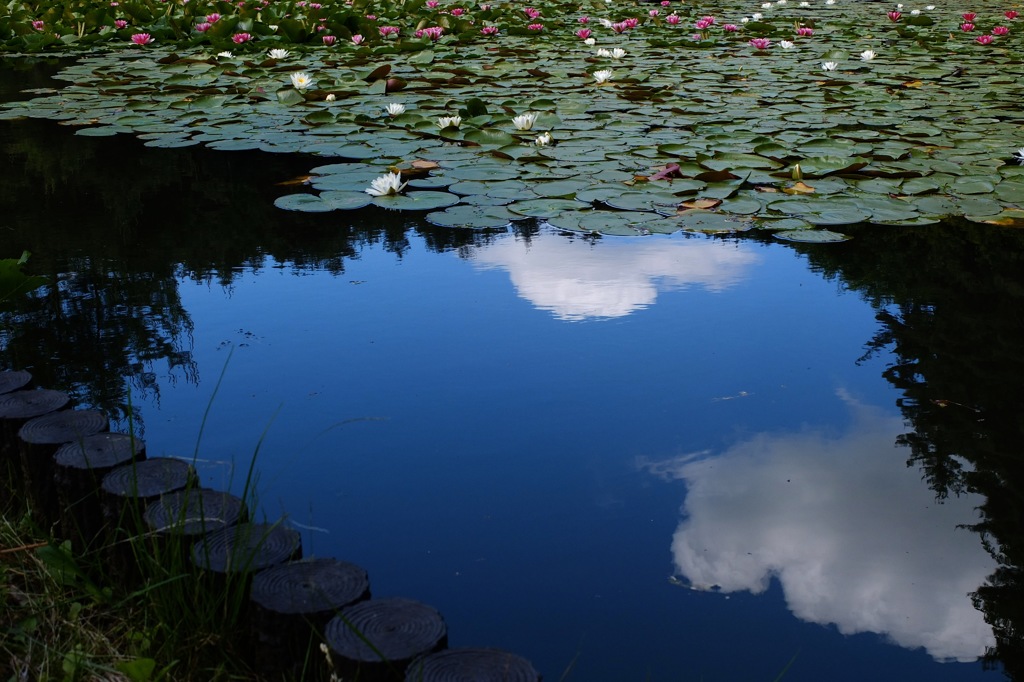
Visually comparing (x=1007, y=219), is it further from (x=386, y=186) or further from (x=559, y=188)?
(x=386, y=186)

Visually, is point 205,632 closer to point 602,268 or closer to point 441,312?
point 441,312

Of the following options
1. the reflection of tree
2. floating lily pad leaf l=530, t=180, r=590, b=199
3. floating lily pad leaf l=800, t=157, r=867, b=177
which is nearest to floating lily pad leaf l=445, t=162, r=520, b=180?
floating lily pad leaf l=530, t=180, r=590, b=199

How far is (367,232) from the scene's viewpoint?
3.21m

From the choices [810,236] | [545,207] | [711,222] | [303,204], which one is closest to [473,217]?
[545,207]

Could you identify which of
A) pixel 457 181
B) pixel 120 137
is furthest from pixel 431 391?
pixel 120 137

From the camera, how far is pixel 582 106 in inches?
197

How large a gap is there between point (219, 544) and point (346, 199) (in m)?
2.24

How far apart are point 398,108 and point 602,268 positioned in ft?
7.12

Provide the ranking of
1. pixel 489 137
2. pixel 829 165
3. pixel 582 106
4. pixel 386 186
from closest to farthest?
1. pixel 386 186
2. pixel 829 165
3. pixel 489 137
4. pixel 582 106

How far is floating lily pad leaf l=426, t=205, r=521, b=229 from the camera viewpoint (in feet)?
10.3

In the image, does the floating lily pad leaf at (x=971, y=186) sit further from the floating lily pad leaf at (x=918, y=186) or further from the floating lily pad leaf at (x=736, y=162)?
the floating lily pad leaf at (x=736, y=162)

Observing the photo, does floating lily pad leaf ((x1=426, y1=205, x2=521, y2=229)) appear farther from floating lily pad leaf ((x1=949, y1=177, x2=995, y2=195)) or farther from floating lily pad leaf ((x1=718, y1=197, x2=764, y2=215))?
floating lily pad leaf ((x1=949, y1=177, x2=995, y2=195))

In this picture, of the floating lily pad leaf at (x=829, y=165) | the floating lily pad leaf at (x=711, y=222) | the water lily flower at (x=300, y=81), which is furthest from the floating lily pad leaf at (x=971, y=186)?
the water lily flower at (x=300, y=81)

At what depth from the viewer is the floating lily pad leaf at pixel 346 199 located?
3.36 meters
